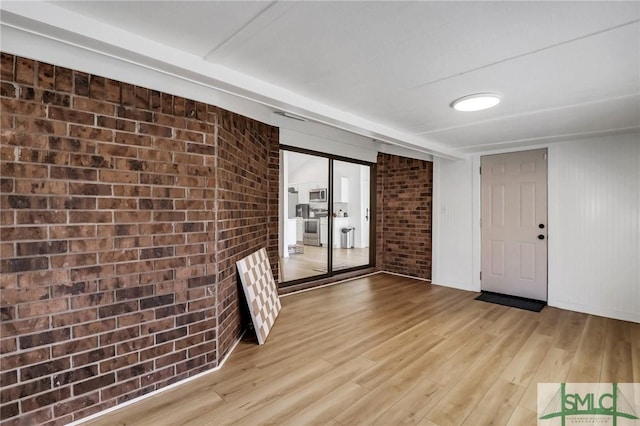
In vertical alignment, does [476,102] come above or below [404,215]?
above

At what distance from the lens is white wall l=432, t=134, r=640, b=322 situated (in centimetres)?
348

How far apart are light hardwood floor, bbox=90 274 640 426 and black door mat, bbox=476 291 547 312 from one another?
14cm

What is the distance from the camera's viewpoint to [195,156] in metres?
2.22

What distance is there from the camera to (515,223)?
4312mm

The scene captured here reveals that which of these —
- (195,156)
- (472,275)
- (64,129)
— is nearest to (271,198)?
(195,156)

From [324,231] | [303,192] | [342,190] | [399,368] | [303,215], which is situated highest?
[342,190]

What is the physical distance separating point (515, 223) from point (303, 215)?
11.4ft

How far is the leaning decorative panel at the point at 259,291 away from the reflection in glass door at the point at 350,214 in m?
2.06

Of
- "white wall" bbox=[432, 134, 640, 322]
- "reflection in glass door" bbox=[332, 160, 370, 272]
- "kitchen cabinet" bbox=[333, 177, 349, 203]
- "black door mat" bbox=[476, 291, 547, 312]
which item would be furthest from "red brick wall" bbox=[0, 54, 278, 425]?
"white wall" bbox=[432, 134, 640, 322]

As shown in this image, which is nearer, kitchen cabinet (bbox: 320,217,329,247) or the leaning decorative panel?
the leaning decorative panel

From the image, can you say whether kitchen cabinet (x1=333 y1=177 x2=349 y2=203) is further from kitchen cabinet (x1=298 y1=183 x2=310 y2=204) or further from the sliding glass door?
kitchen cabinet (x1=298 y1=183 x2=310 y2=204)

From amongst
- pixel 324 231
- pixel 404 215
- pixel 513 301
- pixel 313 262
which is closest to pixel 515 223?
pixel 513 301

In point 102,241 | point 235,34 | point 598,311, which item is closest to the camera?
point 235,34

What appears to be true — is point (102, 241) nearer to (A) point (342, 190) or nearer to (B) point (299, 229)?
(B) point (299, 229)
